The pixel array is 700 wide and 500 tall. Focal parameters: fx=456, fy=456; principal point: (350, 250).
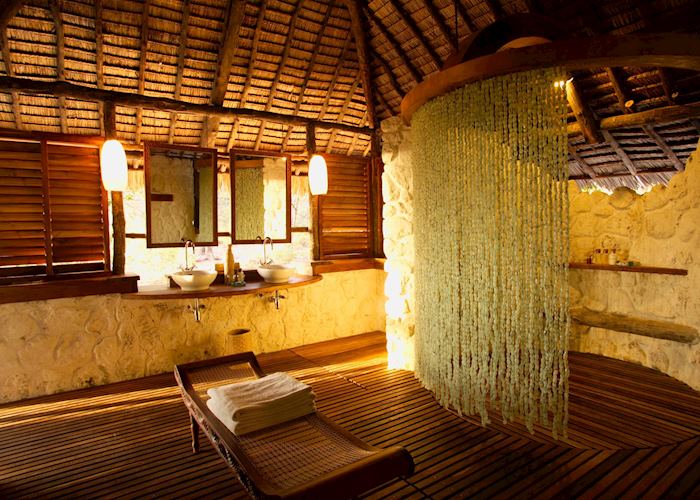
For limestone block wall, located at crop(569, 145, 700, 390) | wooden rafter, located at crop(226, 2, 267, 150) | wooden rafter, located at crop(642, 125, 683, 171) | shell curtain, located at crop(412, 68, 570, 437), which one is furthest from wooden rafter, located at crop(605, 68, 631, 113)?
wooden rafter, located at crop(226, 2, 267, 150)

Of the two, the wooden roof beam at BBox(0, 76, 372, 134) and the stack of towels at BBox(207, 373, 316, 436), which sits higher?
the wooden roof beam at BBox(0, 76, 372, 134)

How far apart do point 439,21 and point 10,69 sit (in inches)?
155

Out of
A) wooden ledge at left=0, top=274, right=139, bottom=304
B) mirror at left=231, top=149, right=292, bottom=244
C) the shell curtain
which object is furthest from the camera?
mirror at left=231, top=149, right=292, bottom=244

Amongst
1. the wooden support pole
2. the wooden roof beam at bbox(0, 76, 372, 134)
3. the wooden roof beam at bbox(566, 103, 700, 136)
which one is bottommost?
the wooden support pole

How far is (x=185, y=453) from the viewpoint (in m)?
3.00

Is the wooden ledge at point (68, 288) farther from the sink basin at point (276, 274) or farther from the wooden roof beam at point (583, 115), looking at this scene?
the wooden roof beam at point (583, 115)

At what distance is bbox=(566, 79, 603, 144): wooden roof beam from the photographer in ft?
15.5

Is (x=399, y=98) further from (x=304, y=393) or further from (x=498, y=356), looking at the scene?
(x=304, y=393)

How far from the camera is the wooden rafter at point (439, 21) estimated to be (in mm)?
4395

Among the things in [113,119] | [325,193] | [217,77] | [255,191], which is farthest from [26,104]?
[325,193]

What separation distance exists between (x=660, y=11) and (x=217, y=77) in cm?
398

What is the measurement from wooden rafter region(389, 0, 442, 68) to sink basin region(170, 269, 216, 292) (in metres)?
3.20

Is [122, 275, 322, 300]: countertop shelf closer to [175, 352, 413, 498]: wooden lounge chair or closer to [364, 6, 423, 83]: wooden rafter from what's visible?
[175, 352, 413, 498]: wooden lounge chair

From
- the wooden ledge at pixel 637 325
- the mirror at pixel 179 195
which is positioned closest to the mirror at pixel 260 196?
the mirror at pixel 179 195
